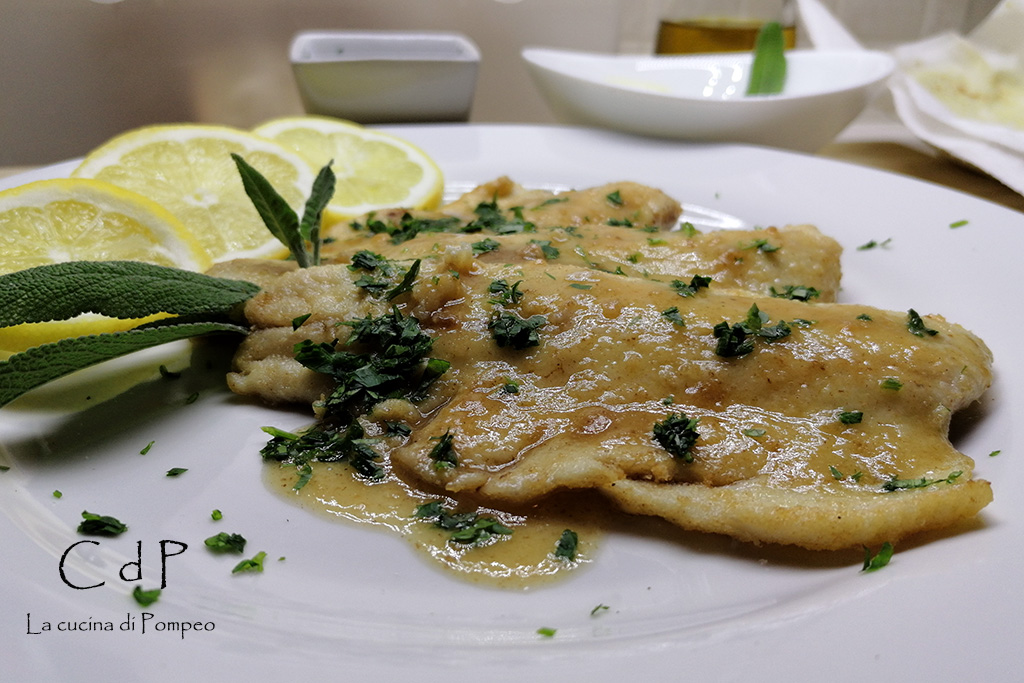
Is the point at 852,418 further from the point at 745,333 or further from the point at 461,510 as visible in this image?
the point at 461,510

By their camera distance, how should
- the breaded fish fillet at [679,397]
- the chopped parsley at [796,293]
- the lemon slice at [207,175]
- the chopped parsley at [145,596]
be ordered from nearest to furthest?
1. the chopped parsley at [145,596]
2. the breaded fish fillet at [679,397]
3. the chopped parsley at [796,293]
4. the lemon slice at [207,175]

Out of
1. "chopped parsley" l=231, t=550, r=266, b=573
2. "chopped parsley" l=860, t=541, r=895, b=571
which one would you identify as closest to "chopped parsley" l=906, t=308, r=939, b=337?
"chopped parsley" l=860, t=541, r=895, b=571

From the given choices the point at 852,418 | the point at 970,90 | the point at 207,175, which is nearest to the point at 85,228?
the point at 207,175

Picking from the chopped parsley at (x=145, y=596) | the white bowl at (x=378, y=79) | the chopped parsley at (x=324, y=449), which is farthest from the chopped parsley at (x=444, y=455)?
the white bowl at (x=378, y=79)

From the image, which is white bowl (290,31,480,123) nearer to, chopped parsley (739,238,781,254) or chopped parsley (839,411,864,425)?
chopped parsley (739,238,781,254)

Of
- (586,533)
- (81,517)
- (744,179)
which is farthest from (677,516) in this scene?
(744,179)

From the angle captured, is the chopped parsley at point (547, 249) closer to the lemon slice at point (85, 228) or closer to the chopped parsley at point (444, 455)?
the chopped parsley at point (444, 455)

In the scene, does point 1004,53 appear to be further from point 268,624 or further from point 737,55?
point 268,624
